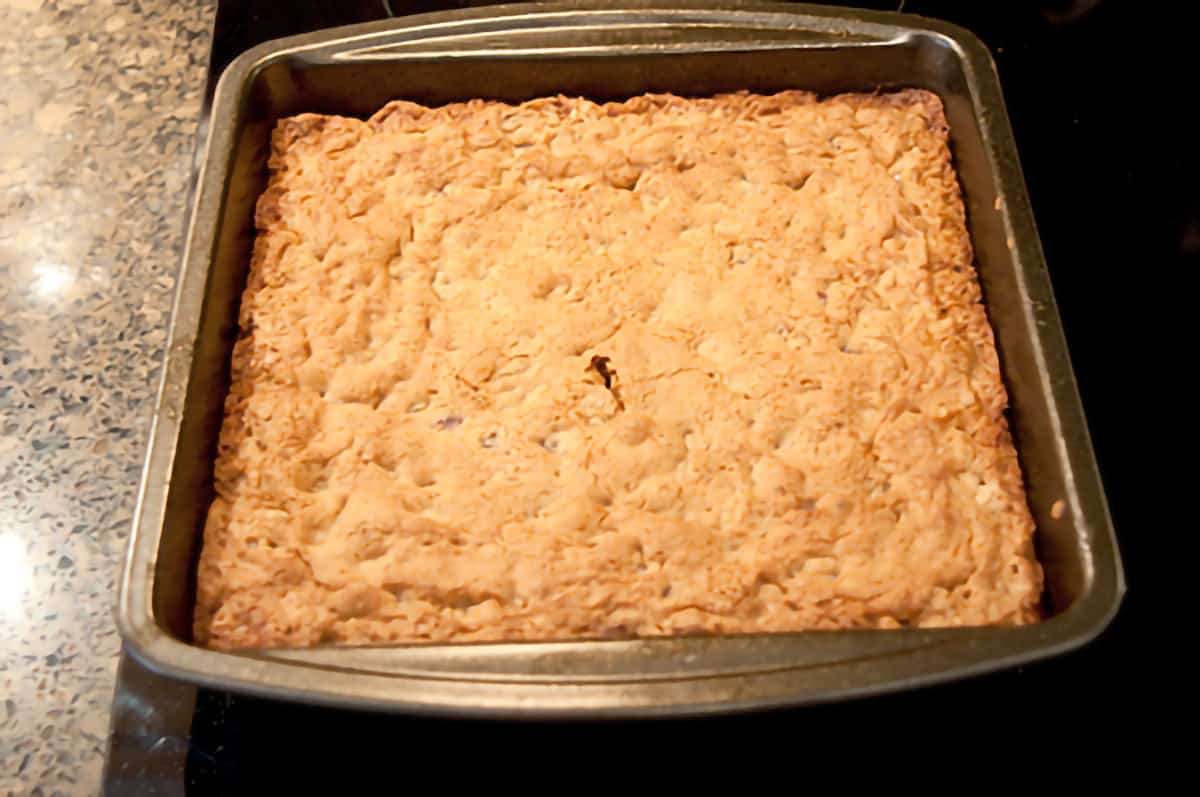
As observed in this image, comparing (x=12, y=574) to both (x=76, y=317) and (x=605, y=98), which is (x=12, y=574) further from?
(x=605, y=98)

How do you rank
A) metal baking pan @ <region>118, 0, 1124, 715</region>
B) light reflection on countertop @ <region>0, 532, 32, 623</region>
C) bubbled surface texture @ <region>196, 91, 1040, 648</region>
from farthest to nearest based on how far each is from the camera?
light reflection on countertop @ <region>0, 532, 32, 623</region> < bubbled surface texture @ <region>196, 91, 1040, 648</region> < metal baking pan @ <region>118, 0, 1124, 715</region>

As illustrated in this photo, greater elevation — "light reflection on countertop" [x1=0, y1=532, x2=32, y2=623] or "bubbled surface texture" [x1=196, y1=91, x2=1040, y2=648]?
"bubbled surface texture" [x1=196, y1=91, x2=1040, y2=648]

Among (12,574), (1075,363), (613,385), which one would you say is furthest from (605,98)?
(12,574)

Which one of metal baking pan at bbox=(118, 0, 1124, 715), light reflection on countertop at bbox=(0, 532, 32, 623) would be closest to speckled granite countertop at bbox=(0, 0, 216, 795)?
light reflection on countertop at bbox=(0, 532, 32, 623)

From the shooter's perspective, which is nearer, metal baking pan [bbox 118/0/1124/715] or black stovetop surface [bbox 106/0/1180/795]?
metal baking pan [bbox 118/0/1124/715]

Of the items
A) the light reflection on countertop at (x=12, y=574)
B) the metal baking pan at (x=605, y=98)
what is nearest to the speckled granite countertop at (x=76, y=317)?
the light reflection on countertop at (x=12, y=574)

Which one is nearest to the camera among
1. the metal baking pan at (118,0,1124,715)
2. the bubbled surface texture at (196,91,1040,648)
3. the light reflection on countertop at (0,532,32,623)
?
the metal baking pan at (118,0,1124,715)

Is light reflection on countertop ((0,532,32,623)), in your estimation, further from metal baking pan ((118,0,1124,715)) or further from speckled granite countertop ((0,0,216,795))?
metal baking pan ((118,0,1124,715))
